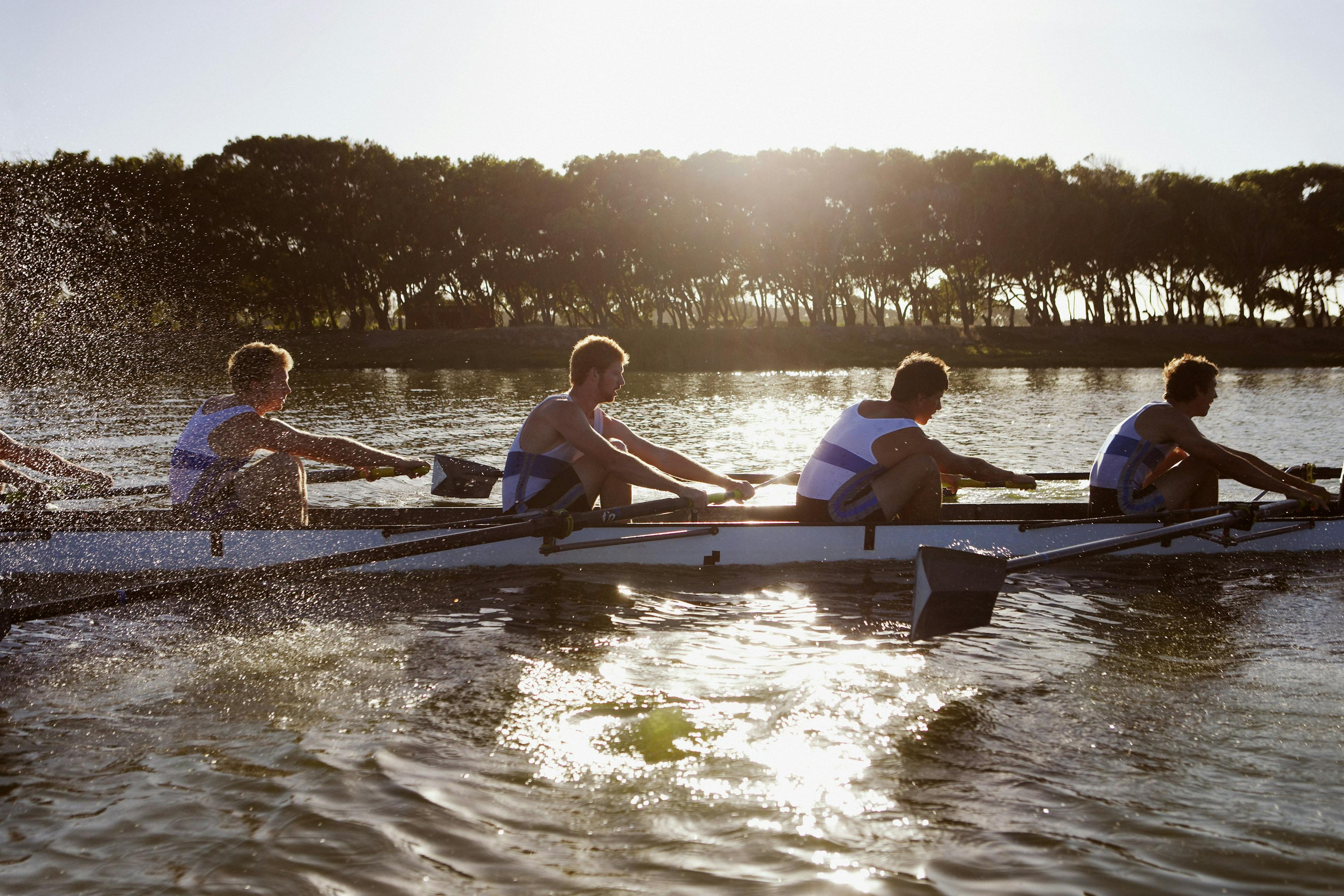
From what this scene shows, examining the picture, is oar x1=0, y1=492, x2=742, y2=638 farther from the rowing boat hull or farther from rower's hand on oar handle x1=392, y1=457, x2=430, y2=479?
rower's hand on oar handle x1=392, y1=457, x2=430, y2=479

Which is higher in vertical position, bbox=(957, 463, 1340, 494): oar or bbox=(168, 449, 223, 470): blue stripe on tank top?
bbox=(168, 449, 223, 470): blue stripe on tank top

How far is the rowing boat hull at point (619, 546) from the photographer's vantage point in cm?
806

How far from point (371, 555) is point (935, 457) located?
4.51m

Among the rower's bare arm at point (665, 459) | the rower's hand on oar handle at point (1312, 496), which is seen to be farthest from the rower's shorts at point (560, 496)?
the rower's hand on oar handle at point (1312, 496)

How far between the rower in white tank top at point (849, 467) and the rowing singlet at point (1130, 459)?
2.26 m

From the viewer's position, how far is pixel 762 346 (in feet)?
200

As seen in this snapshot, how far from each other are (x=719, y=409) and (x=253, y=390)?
22938 millimetres

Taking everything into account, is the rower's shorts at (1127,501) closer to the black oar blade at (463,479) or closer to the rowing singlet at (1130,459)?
the rowing singlet at (1130,459)

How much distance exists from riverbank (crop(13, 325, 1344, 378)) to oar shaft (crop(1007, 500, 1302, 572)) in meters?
47.0

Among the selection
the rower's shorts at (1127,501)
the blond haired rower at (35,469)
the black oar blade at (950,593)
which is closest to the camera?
the black oar blade at (950,593)

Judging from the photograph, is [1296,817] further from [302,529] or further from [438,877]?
[302,529]

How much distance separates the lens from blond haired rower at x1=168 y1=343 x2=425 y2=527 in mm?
7688

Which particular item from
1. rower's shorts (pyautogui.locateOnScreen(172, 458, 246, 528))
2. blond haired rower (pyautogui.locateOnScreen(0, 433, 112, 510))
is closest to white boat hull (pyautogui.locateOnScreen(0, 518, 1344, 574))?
rower's shorts (pyautogui.locateOnScreen(172, 458, 246, 528))

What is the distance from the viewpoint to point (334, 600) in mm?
8117
